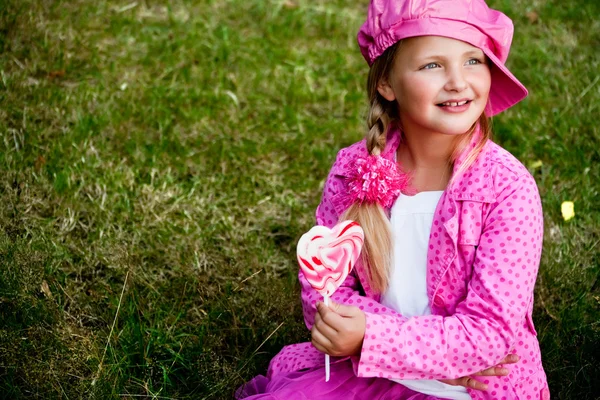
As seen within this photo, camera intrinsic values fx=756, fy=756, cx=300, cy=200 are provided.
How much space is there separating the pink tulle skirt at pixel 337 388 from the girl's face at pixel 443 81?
2.56 feet

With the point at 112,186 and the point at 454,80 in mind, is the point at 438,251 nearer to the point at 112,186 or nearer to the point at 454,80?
the point at 454,80

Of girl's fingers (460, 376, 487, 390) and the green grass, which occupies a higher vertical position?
girl's fingers (460, 376, 487, 390)

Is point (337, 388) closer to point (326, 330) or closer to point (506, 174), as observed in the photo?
point (326, 330)

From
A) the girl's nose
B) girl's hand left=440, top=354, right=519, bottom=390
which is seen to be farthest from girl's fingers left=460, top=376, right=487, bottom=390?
the girl's nose

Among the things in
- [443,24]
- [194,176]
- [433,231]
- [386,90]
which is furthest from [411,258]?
[194,176]

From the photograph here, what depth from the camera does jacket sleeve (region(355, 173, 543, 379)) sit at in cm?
208

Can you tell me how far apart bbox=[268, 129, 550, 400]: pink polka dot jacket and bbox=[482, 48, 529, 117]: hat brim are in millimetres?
200

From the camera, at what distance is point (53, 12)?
457 centimetres

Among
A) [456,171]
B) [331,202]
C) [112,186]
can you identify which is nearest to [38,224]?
[112,186]

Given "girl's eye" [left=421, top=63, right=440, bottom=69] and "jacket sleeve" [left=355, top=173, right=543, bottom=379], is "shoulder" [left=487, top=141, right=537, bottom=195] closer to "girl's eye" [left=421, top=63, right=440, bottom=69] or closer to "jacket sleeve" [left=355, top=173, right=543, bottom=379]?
"jacket sleeve" [left=355, top=173, right=543, bottom=379]

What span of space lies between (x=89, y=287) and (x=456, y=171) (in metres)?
1.63

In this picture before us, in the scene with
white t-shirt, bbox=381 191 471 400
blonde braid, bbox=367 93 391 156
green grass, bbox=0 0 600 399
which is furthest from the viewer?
green grass, bbox=0 0 600 399

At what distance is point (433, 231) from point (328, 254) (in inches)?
13.9

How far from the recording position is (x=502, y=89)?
2389mm
